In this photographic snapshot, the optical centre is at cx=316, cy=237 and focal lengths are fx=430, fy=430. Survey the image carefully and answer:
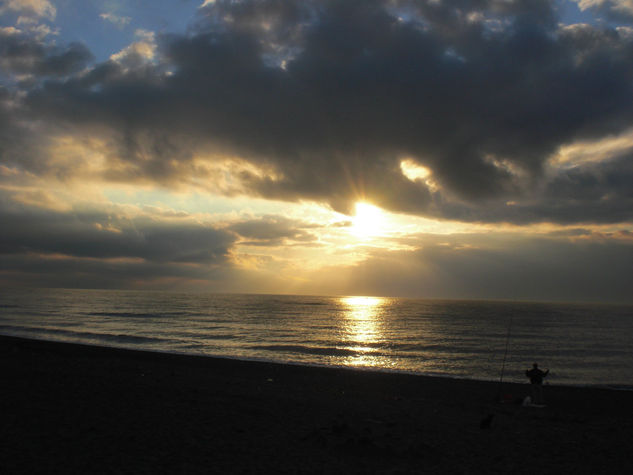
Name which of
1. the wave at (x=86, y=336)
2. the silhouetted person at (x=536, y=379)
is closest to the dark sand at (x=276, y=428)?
the silhouetted person at (x=536, y=379)

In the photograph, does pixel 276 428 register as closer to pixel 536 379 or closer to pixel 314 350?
pixel 536 379

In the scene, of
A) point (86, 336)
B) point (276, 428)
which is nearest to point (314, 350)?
point (86, 336)

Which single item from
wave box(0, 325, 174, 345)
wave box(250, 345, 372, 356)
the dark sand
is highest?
the dark sand

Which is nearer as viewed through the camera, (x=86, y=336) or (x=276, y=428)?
(x=276, y=428)

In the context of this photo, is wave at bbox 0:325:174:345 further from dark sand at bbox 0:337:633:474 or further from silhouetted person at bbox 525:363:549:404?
silhouetted person at bbox 525:363:549:404

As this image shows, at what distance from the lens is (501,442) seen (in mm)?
10992

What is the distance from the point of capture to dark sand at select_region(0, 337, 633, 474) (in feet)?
28.6

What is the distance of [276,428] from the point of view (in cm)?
1119

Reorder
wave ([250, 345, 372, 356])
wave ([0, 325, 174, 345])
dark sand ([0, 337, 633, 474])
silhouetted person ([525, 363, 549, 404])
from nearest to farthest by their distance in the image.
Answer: dark sand ([0, 337, 633, 474]), silhouetted person ([525, 363, 549, 404]), wave ([250, 345, 372, 356]), wave ([0, 325, 174, 345])

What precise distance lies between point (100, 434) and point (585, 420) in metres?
14.7

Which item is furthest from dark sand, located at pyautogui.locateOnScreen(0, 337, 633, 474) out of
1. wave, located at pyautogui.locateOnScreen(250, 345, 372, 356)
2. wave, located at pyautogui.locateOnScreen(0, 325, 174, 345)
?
wave, located at pyautogui.locateOnScreen(0, 325, 174, 345)

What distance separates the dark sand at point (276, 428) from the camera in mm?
8727

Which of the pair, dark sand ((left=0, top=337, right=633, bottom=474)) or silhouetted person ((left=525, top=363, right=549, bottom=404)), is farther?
silhouetted person ((left=525, top=363, right=549, bottom=404))

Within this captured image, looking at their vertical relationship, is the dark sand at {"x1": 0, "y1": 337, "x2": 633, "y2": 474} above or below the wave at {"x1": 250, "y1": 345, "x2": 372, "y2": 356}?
above
